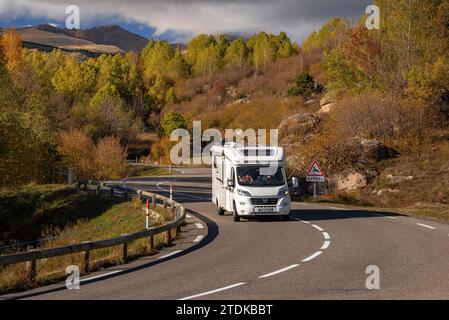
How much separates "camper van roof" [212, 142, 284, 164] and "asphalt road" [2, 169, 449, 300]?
103 inches

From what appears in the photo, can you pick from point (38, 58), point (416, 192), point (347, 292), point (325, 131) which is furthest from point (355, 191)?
point (38, 58)

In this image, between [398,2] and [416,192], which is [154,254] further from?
[398,2]

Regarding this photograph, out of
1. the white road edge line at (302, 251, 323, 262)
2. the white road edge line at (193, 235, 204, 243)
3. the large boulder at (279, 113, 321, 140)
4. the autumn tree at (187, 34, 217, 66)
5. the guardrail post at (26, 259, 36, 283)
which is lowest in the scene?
the white road edge line at (193, 235, 204, 243)

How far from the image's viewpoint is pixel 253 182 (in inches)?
864

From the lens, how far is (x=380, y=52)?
2007 inches

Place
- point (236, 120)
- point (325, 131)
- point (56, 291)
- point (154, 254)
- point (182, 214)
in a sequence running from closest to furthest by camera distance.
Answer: point (56, 291), point (154, 254), point (182, 214), point (325, 131), point (236, 120)

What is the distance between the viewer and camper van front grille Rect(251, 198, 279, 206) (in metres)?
21.3

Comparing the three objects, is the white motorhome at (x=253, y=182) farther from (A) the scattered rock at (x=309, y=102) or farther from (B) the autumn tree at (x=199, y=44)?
(B) the autumn tree at (x=199, y=44)

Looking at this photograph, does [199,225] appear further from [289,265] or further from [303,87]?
[303,87]

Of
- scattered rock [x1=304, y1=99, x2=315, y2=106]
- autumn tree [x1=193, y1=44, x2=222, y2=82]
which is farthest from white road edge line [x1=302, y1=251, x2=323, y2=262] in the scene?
autumn tree [x1=193, y1=44, x2=222, y2=82]

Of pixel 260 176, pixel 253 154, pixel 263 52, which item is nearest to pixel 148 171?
pixel 253 154

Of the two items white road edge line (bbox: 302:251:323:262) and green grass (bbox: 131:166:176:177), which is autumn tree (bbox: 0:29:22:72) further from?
white road edge line (bbox: 302:251:323:262)

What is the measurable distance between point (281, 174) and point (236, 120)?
82.8 m

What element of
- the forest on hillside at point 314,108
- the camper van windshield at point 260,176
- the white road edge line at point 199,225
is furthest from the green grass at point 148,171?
the white road edge line at point 199,225
